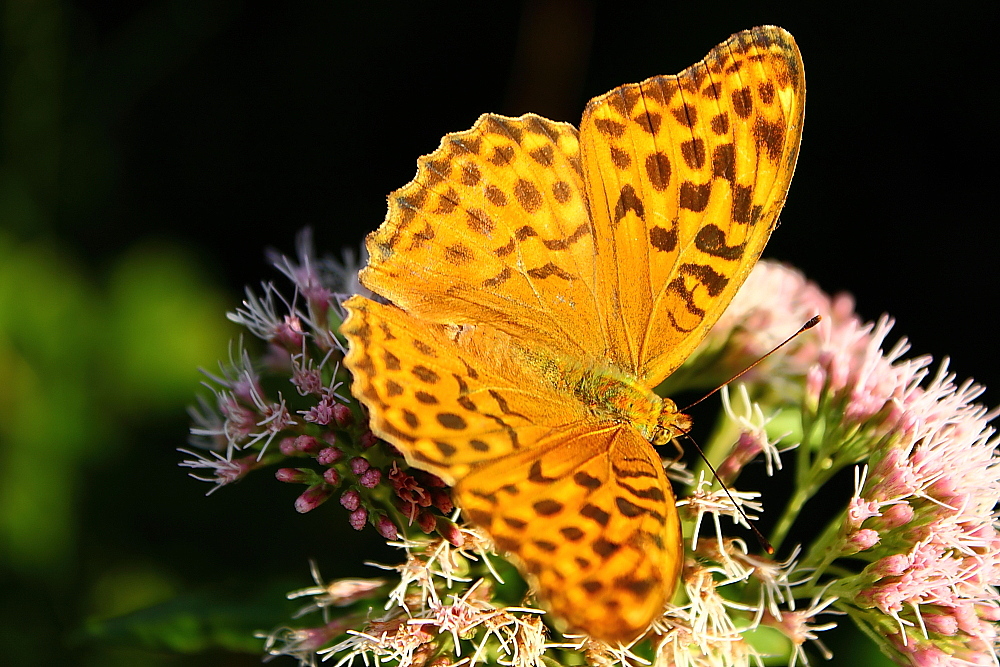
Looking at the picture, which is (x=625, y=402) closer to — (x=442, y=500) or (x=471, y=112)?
(x=442, y=500)

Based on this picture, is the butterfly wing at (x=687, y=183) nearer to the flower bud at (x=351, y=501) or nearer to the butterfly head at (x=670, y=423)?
the butterfly head at (x=670, y=423)

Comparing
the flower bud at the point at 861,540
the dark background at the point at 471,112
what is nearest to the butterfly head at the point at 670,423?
the flower bud at the point at 861,540

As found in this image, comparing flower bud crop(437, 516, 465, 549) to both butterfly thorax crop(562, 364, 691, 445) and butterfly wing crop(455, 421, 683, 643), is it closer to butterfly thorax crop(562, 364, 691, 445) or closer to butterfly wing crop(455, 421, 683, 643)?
butterfly wing crop(455, 421, 683, 643)

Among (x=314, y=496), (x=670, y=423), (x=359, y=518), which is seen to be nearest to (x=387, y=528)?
(x=359, y=518)

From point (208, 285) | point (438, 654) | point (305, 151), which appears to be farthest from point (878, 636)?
point (305, 151)

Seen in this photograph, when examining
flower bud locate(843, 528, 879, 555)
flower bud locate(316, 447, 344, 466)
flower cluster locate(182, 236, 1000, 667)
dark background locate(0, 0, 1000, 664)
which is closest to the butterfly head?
flower cluster locate(182, 236, 1000, 667)
